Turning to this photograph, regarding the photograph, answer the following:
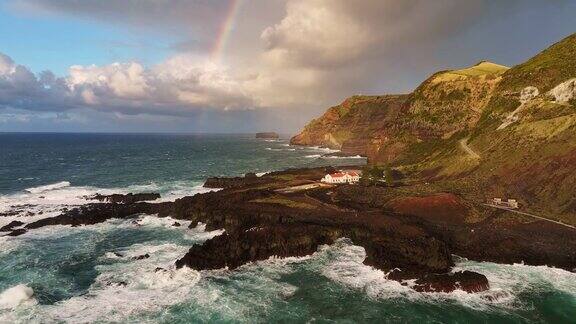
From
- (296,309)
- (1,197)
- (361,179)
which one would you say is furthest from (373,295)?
(1,197)

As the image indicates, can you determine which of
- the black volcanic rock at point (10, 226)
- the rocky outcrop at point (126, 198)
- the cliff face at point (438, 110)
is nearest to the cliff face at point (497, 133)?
the cliff face at point (438, 110)

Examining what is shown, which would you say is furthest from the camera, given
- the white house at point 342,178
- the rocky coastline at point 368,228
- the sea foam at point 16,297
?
the white house at point 342,178

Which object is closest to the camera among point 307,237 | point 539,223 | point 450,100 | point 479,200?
point 307,237

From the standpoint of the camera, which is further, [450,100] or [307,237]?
[450,100]

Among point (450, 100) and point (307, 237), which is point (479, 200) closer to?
point (307, 237)

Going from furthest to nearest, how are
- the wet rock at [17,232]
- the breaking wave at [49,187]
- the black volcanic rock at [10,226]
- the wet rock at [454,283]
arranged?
the breaking wave at [49,187] < the black volcanic rock at [10,226] < the wet rock at [17,232] < the wet rock at [454,283]

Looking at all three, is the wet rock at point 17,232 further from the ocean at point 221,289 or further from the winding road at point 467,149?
the winding road at point 467,149

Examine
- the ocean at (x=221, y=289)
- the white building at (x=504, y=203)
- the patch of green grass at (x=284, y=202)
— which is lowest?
the ocean at (x=221, y=289)
